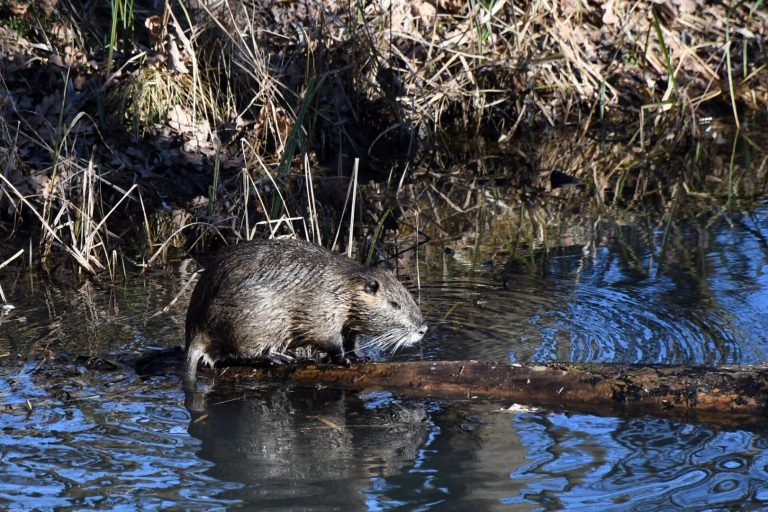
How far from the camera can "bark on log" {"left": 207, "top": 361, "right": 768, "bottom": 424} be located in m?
3.52

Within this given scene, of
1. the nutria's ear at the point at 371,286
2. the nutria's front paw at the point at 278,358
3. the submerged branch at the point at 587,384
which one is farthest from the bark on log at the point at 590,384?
the nutria's ear at the point at 371,286

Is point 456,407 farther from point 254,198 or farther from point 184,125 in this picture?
point 184,125

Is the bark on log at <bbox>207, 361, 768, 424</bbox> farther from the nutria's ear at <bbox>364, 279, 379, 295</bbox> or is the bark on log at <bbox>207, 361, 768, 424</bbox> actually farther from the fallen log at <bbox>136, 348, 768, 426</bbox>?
the nutria's ear at <bbox>364, 279, 379, 295</bbox>

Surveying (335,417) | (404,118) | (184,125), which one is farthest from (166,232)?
(335,417)

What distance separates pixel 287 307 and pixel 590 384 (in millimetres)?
1368

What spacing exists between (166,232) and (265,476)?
3.75 m

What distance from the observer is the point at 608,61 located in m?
9.64

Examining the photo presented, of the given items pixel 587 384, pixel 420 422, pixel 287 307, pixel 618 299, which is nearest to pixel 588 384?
pixel 587 384

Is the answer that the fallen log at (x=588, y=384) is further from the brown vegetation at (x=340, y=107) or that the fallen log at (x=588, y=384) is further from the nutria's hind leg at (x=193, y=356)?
the brown vegetation at (x=340, y=107)

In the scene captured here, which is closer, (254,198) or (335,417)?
(335,417)

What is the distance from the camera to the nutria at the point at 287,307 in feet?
14.2

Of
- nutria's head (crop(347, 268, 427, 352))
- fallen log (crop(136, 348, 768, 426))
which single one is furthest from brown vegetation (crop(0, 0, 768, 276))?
fallen log (crop(136, 348, 768, 426))

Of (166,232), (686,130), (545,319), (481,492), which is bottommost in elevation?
(481,492)

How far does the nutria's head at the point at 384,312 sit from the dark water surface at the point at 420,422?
0.16m
